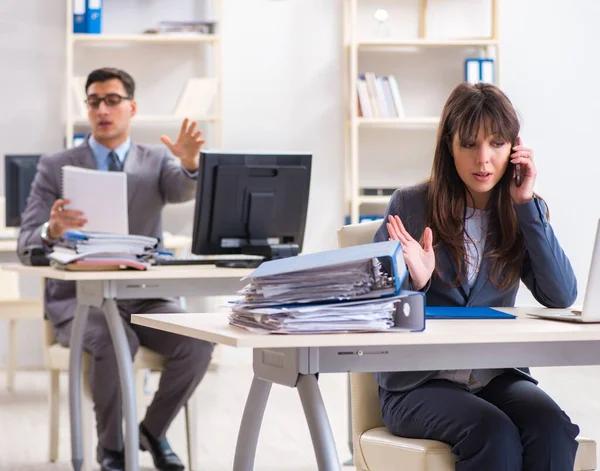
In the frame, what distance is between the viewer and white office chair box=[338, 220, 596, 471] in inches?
64.6

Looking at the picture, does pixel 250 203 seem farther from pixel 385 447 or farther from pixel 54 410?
pixel 385 447

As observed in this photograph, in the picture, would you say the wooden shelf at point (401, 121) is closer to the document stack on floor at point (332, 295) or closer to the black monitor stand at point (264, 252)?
the black monitor stand at point (264, 252)

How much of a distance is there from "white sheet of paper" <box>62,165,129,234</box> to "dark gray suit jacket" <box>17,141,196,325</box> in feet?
1.29

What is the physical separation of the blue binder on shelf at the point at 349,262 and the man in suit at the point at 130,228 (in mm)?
1588

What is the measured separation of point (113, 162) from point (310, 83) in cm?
246

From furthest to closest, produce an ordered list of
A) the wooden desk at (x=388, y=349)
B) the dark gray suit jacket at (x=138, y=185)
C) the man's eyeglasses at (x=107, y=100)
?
the man's eyeglasses at (x=107, y=100) < the dark gray suit jacket at (x=138, y=185) < the wooden desk at (x=388, y=349)

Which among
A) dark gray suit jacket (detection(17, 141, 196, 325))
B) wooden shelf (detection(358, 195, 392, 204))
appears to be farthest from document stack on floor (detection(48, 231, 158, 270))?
wooden shelf (detection(358, 195, 392, 204))

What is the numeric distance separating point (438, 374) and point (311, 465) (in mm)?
1549

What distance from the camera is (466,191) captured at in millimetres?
2043

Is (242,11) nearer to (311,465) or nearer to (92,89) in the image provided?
(92,89)

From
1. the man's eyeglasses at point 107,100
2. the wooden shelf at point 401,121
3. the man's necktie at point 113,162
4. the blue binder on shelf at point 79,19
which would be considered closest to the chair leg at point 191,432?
the man's necktie at point 113,162

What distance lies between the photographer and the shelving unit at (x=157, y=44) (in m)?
5.38

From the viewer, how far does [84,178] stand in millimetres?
2877

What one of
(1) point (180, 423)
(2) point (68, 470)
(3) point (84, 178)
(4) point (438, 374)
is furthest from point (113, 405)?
(4) point (438, 374)
